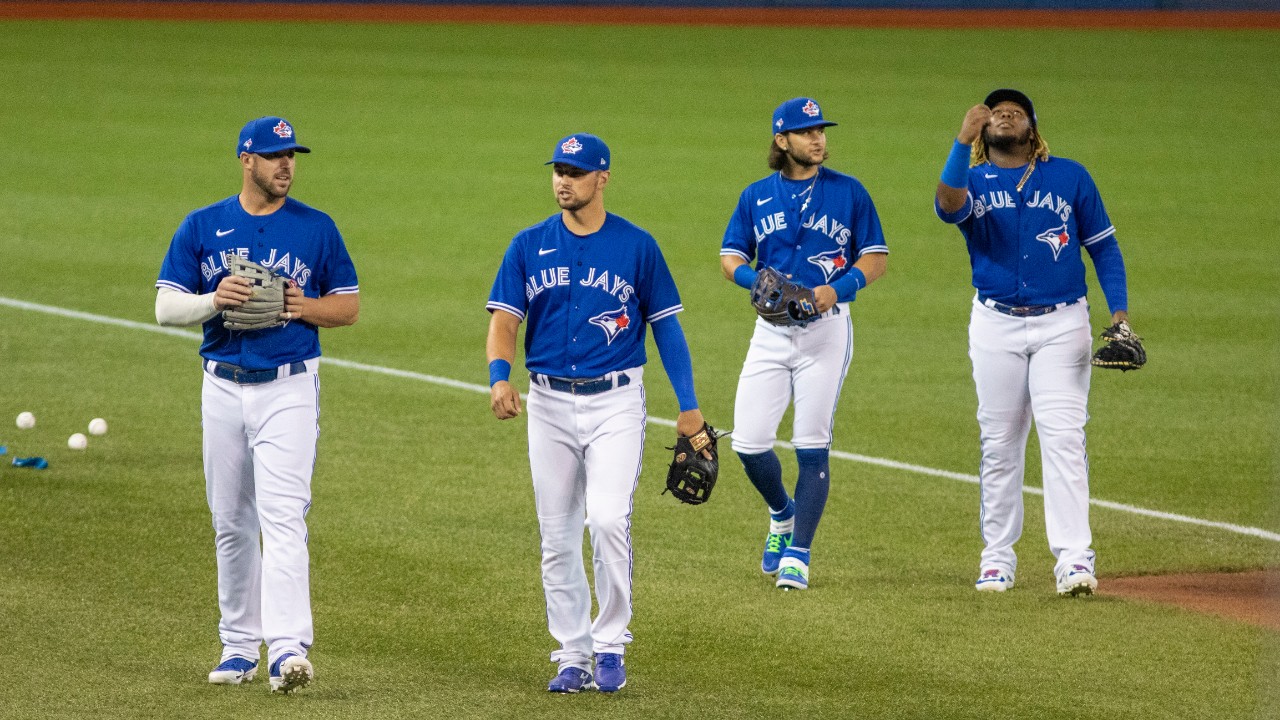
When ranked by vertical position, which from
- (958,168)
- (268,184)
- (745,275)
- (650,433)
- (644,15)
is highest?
(644,15)

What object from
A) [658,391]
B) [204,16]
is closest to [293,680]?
[658,391]

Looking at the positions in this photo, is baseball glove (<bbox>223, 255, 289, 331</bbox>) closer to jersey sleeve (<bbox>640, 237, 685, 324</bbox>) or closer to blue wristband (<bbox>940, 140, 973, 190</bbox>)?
jersey sleeve (<bbox>640, 237, 685, 324</bbox>)

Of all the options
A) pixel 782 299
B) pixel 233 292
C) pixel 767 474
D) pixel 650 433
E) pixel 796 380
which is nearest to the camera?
pixel 233 292

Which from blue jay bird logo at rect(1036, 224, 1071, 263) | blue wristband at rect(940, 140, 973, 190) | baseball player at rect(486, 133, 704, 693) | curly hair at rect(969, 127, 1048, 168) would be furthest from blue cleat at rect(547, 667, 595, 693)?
curly hair at rect(969, 127, 1048, 168)

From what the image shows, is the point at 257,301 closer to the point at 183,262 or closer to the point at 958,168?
the point at 183,262

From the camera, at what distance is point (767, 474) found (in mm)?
8516

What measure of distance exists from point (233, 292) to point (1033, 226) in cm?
372

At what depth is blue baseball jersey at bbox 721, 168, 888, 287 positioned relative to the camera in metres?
8.21

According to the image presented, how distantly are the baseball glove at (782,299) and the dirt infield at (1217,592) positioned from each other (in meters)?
1.96

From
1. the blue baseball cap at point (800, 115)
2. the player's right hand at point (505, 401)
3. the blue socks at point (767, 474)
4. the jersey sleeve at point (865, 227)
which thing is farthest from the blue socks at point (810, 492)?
the player's right hand at point (505, 401)

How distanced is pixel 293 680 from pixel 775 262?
3019 millimetres

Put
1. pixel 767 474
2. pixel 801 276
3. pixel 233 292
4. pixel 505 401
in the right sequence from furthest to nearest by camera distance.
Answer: pixel 767 474 → pixel 801 276 → pixel 505 401 → pixel 233 292

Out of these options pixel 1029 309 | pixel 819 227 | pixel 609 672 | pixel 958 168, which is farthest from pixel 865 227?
pixel 609 672

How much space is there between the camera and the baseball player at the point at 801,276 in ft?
26.9
